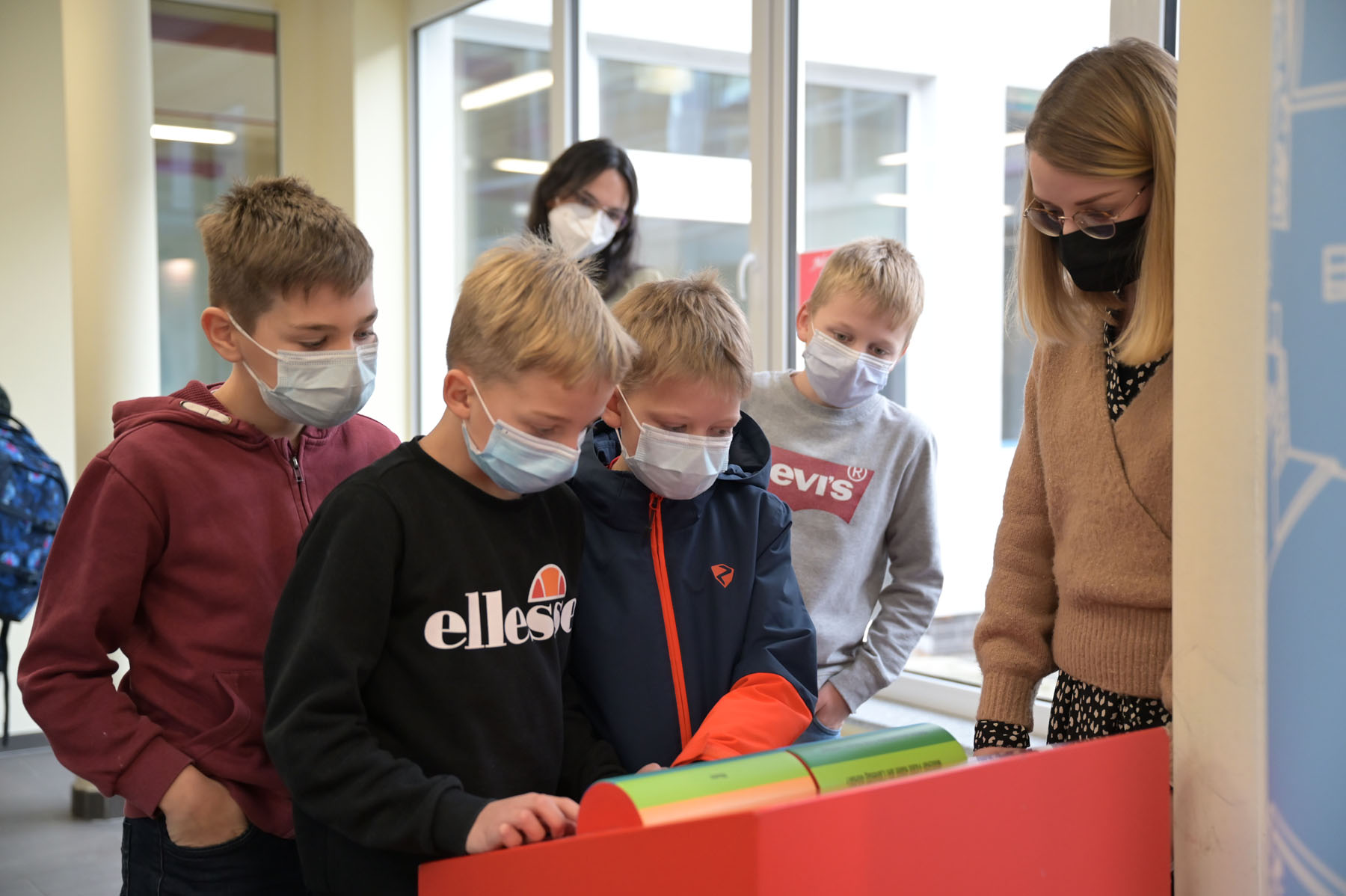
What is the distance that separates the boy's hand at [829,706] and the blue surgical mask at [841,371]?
0.47 metres

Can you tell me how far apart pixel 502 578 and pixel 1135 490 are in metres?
0.65

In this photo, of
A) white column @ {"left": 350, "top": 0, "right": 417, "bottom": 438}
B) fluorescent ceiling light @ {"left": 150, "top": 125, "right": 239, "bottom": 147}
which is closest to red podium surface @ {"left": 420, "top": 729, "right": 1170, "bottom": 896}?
white column @ {"left": 350, "top": 0, "right": 417, "bottom": 438}

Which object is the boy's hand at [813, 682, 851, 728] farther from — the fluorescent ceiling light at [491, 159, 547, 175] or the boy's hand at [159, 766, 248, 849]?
the fluorescent ceiling light at [491, 159, 547, 175]

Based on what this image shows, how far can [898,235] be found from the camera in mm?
3178

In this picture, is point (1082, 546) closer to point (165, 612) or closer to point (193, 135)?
point (165, 612)

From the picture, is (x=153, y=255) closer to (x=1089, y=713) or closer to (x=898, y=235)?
(x=898, y=235)

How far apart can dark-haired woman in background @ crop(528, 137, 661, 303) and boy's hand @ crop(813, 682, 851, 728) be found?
1182mm

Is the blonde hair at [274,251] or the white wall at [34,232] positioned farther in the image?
the white wall at [34,232]

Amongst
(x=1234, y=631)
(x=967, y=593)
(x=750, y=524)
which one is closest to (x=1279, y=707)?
(x=1234, y=631)

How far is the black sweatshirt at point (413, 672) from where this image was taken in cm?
105

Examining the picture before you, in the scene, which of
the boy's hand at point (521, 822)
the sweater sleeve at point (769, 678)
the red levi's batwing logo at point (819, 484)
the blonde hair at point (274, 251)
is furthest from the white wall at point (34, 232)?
the boy's hand at point (521, 822)

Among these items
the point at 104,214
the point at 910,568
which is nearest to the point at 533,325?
the point at 910,568

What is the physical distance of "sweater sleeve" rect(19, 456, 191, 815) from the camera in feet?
4.24

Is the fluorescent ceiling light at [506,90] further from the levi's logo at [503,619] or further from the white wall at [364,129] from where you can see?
the levi's logo at [503,619]
